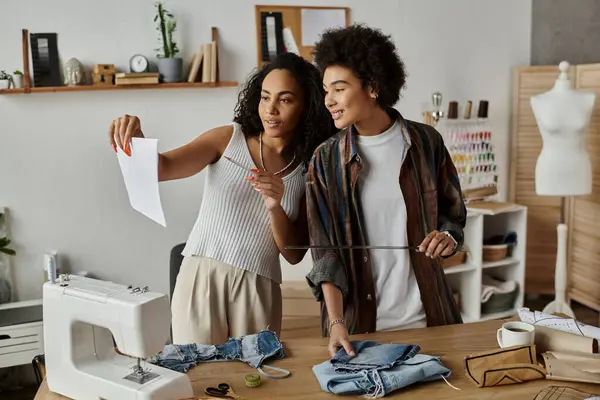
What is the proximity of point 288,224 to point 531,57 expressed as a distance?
3613mm

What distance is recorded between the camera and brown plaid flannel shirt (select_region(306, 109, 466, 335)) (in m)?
2.03

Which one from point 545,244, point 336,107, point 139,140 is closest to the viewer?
point 139,140

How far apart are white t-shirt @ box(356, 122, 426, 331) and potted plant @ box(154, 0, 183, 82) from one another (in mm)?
2132

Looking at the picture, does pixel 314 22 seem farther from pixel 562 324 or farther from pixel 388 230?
pixel 562 324

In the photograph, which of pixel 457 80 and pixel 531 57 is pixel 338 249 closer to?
pixel 457 80

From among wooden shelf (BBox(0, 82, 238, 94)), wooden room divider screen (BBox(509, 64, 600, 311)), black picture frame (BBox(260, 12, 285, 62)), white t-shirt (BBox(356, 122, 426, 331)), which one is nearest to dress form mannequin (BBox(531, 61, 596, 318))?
wooden room divider screen (BBox(509, 64, 600, 311))

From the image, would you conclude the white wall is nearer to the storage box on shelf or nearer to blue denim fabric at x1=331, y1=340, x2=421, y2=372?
the storage box on shelf

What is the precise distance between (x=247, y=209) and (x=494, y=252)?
Answer: 2962mm

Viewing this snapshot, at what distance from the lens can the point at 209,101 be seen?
4.17m

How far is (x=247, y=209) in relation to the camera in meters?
2.14

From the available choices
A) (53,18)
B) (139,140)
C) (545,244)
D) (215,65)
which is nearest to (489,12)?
(545,244)

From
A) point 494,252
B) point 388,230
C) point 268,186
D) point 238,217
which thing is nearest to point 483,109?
point 494,252

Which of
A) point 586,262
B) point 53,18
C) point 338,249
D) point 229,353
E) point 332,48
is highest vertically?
point 53,18

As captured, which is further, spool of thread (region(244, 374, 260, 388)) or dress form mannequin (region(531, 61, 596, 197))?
dress form mannequin (region(531, 61, 596, 197))
